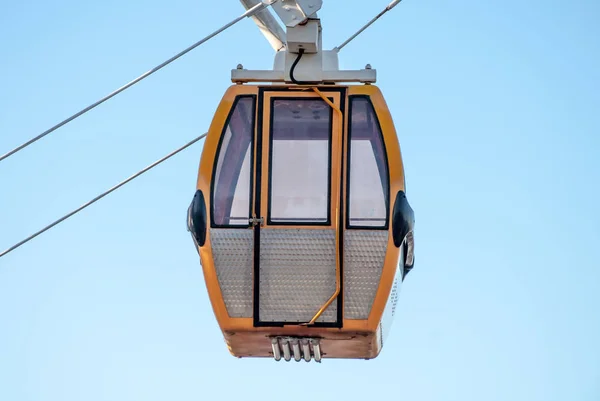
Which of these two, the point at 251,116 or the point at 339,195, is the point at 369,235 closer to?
the point at 339,195

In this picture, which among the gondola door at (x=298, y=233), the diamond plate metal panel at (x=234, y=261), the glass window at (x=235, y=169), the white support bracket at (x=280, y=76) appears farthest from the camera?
the white support bracket at (x=280, y=76)

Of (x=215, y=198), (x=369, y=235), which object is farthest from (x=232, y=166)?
(x=369, y=235)

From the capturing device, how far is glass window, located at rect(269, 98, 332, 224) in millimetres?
16609

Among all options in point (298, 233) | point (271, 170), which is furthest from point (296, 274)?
point (271, 170)

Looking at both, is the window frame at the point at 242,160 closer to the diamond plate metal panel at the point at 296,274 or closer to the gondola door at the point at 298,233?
the gondola door at the point at 298,233

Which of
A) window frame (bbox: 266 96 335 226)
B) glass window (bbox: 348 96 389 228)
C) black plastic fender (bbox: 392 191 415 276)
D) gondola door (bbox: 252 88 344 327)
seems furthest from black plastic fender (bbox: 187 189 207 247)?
black plastic fender (bbox: 392 191 415 276)

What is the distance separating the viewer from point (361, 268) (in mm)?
16562

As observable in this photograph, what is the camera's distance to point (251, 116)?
16938mm

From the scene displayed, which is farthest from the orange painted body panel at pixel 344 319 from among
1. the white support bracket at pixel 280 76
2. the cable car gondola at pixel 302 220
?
the white support bracket at pixel 280 76

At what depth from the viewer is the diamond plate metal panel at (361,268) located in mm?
16531

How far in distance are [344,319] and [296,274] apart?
59 centimetres

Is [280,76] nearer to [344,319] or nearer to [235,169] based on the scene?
[235,169]

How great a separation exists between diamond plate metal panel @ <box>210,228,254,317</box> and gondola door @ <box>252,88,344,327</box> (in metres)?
0.09

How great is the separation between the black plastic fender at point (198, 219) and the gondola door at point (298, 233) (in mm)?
484
